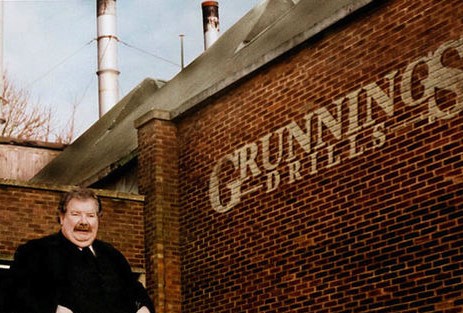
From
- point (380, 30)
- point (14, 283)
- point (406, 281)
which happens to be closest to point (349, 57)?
point (380, 30)

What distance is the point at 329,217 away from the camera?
12.2m

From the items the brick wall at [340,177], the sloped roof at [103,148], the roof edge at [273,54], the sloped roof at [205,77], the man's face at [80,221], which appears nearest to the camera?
Result: the man's face at [80,221]

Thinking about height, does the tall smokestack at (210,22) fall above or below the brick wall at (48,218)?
above

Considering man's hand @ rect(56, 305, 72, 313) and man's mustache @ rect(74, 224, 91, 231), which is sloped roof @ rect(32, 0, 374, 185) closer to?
man's mustache @ rect(74, 224, 91, 231)

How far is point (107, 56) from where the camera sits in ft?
98.0

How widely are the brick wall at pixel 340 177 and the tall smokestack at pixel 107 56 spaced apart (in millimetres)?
14314

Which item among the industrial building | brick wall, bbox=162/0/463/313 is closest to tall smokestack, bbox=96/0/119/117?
the industrial building

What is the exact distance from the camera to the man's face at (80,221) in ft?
19.0

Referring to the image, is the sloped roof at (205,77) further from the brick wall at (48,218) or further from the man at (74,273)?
the man at (74,273)

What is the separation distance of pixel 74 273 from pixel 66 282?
74 millimetres

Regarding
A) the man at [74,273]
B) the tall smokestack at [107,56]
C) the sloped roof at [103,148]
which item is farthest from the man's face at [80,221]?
the tall smokestack at [107,56]

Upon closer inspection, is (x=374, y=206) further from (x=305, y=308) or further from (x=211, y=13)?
(x=211, y=13)

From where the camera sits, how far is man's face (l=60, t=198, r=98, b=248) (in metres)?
5.79

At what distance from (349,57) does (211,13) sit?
19.4m
